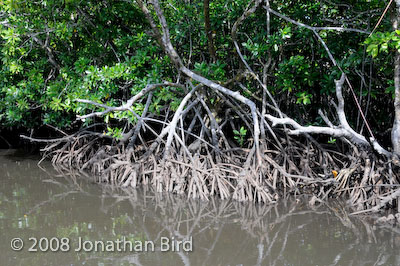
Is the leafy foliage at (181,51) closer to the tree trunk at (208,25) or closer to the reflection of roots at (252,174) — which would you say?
the tree trunk at (208,25)

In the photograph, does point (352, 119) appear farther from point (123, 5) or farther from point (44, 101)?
point (44, 101)

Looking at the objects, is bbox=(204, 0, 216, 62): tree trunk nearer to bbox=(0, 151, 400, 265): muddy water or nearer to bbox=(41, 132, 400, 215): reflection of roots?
bbox=(41, 132, 400, 215): reflection of roots

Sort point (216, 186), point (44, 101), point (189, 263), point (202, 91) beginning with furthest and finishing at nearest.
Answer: point (44, 101) < point (202, 91) < point (216, 186) < point (189, 263)

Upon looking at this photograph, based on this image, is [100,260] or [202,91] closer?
[100,260]

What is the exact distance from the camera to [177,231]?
3.83 m

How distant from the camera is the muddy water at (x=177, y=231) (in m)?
3.24

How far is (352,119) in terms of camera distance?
560 cm

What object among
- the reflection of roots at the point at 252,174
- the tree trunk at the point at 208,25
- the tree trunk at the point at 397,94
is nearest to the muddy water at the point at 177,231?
the reflection of roots at the point at 252,174

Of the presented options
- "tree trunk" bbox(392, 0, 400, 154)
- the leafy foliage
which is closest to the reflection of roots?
"tree trunk" bbox(392, 0, 400, 154)

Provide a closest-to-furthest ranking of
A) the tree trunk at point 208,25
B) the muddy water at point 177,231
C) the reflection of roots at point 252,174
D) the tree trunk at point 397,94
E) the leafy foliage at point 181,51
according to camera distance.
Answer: the muddy water at point 177,231
the tree trunk at point 397,94
the reflection of roots at point 252,174
the tree trunk at point 208,25
the leafy foliage at point 181,51

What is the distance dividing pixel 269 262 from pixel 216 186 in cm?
178

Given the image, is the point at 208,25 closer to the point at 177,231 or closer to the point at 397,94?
the point at 397,94

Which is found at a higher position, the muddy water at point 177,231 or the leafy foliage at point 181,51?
the leafy foliage at point 181,51

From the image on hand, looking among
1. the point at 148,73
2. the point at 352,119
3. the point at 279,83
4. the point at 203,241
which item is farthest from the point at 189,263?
the point at 352,119
